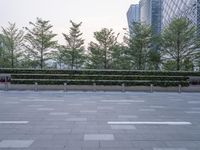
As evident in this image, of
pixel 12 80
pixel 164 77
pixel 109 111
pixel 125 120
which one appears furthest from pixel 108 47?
pixel 125 120

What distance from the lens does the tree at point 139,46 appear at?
37781 millimetres

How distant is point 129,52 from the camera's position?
3800 cm

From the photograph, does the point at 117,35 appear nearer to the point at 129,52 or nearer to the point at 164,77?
the point at 129,52

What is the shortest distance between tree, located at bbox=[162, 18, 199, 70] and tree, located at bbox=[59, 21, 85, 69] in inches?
365

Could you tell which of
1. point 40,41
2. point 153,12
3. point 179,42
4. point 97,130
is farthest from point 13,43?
point 153,12

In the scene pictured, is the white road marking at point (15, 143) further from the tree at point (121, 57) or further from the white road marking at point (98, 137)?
the tree at point (121, 57)

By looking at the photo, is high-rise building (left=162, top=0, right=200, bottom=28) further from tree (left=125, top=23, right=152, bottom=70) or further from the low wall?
the low wall

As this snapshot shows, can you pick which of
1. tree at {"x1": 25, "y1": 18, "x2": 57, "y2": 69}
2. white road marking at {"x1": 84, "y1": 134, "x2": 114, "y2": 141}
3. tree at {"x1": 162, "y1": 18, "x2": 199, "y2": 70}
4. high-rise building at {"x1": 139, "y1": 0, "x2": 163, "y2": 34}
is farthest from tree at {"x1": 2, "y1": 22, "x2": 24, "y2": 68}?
high-rise building at {"x1": 139, "y1": 0, "x2": 163, "y2": 34}

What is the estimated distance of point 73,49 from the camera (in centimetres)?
3984

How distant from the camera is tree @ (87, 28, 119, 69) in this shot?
3953 cm

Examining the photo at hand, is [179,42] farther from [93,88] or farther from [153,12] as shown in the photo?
[153,12]

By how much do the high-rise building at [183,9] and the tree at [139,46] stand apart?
14359 mm

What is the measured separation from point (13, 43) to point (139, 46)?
14475 mm

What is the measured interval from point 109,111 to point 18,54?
28.1 m
